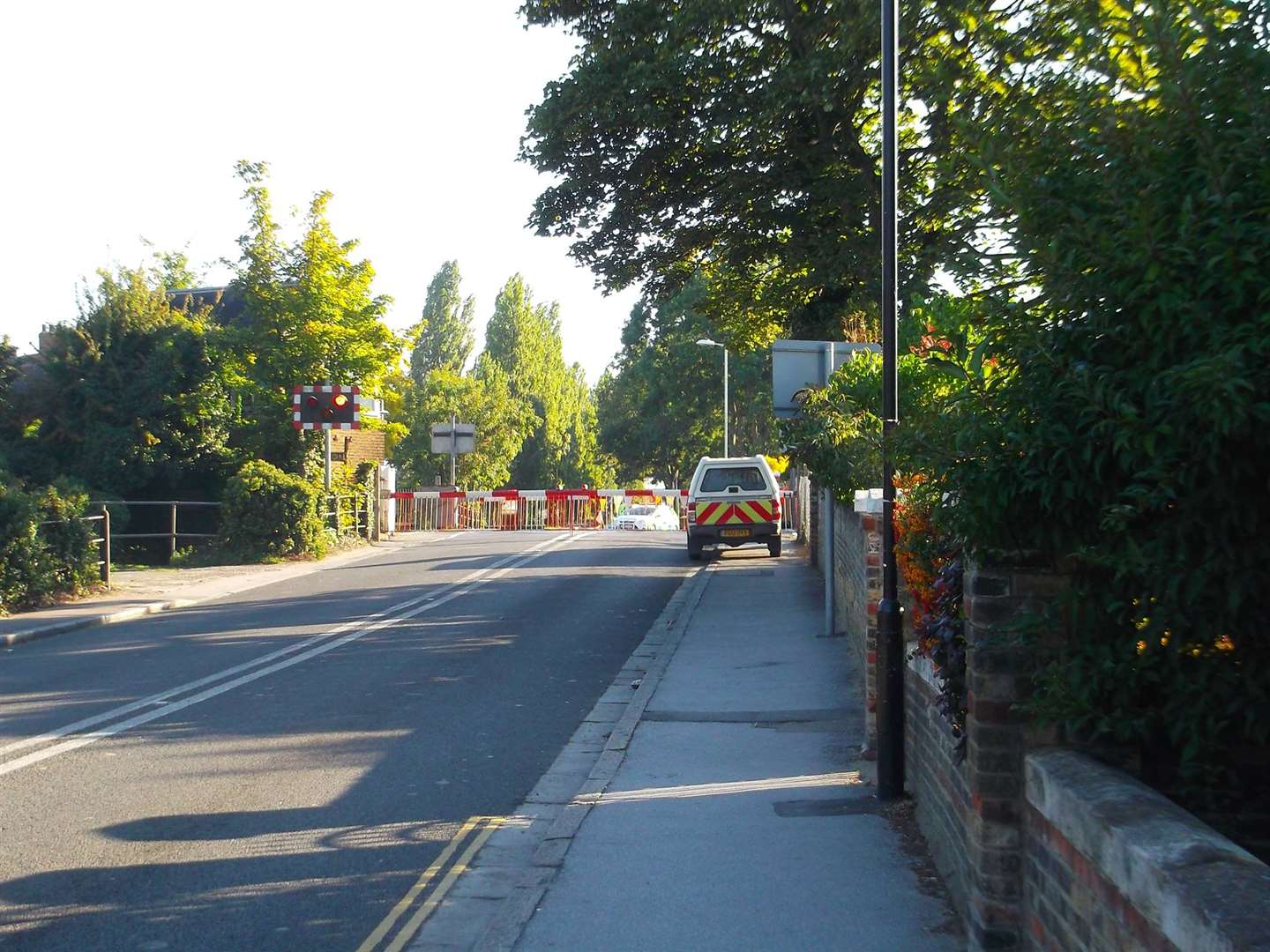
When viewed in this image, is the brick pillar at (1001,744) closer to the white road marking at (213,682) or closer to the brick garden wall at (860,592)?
the brick garden wall at (860,592)

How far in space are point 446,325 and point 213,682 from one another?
277 feet

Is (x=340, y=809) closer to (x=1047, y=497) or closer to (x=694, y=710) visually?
(x=694, y=710)

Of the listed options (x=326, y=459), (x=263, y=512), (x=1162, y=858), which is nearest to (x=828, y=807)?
(x=1162, y=858)

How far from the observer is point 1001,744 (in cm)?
441

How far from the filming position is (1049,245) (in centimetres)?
377

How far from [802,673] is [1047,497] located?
8.53 meters

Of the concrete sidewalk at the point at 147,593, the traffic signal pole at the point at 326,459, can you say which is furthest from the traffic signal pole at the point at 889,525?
the traffic signal pole at the point at 326,459

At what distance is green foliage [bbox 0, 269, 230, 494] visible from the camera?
89.8ft

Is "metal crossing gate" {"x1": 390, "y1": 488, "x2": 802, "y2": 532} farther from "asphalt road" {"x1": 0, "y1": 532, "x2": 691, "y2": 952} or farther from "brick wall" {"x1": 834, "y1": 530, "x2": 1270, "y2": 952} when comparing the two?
"brick wall" {"x1": 834, "y1": 530, "x2": 1270, "y2": 952}

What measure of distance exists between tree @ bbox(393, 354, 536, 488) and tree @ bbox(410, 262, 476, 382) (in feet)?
60.8

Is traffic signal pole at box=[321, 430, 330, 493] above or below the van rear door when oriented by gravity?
above

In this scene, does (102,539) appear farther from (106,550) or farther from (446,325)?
(446,325)

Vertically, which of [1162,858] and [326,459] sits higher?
[326,459]

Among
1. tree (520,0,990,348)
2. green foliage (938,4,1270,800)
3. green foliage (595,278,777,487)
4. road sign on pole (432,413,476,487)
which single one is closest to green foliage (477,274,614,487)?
green foliage (595,278,777,487)
